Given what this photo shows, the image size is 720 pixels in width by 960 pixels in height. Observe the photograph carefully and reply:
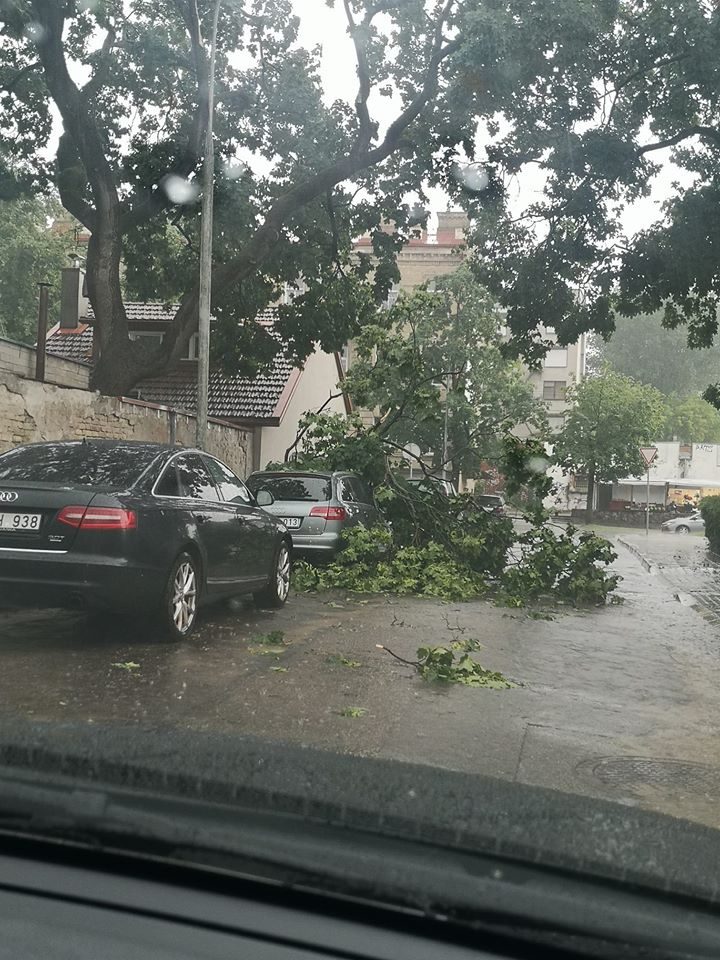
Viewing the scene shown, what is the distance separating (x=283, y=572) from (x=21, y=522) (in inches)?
161

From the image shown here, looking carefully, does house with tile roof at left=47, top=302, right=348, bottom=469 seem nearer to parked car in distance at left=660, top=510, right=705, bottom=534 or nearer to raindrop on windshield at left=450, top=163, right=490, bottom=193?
raindrop on windshield at left=450, top=163, right=490, bottom=193

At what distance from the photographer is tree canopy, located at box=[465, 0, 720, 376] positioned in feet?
53.4

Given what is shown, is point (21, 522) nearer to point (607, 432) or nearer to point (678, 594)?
point (678, 594)

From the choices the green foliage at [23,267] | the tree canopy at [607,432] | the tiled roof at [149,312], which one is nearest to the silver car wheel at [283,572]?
the tiled roof at [149,312]

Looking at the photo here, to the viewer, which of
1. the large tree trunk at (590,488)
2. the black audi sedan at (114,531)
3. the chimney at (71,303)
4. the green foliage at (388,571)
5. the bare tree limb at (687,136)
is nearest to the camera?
the black audi sedan at (114,531)

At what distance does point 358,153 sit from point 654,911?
18.6m

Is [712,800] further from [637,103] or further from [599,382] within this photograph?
[599,382]

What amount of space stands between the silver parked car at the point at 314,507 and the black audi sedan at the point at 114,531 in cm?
507

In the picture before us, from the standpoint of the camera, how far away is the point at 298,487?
15234 mm

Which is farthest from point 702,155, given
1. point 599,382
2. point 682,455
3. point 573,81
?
point 682,455

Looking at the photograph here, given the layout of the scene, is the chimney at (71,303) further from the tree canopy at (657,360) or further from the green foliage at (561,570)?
the tree canopy at (657,360)

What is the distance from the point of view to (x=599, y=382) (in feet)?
201

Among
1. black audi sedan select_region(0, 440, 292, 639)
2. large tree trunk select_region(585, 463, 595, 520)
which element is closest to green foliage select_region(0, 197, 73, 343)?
large tree trunk select_region(585, 463, 595, 520)

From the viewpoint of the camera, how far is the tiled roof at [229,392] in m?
27.6
